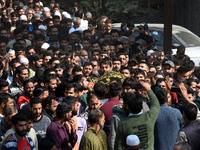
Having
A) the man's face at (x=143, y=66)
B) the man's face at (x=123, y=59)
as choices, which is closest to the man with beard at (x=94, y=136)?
the man's face at (x=143, y=66)

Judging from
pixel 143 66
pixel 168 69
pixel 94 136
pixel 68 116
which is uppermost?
pixel 68 116

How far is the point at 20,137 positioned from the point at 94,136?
102 cm

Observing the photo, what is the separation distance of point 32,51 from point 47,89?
12.1 feet

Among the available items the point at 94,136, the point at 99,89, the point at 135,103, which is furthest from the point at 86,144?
the point at 99,89

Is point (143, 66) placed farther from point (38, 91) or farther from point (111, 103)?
point (111, 103)

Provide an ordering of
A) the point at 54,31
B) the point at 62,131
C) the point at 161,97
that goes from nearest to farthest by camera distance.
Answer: the point at 62,131 → the point at 161,97 → the point at 54,31

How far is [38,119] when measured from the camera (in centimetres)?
711

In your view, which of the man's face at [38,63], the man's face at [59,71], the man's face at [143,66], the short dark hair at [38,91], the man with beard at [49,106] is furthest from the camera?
the man's face at [38,63]

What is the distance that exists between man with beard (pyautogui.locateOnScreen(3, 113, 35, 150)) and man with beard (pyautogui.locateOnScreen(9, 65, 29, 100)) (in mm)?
3347

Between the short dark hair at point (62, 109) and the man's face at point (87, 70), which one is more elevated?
the short dark hair at point (62, 109)

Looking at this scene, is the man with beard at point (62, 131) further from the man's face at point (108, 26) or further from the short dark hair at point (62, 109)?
the man's face at point (108, 26)

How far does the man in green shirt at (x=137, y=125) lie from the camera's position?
19.4 ft

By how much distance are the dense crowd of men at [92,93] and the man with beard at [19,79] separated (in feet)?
0.07

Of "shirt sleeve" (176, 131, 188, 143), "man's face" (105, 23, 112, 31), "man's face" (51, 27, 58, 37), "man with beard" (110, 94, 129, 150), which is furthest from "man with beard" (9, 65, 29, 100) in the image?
"man's face" (105, 23, 112, 31)
